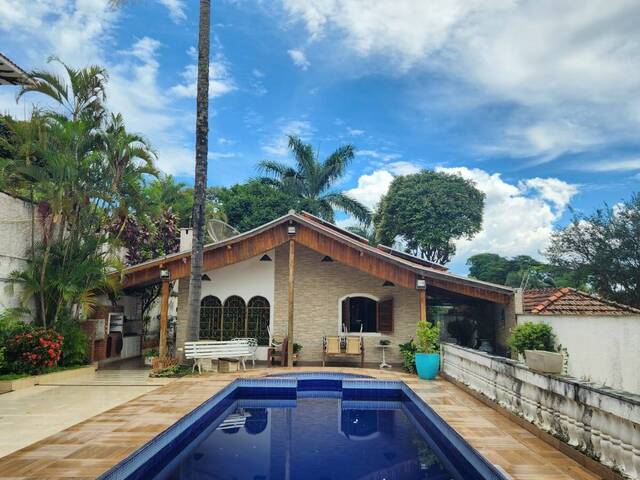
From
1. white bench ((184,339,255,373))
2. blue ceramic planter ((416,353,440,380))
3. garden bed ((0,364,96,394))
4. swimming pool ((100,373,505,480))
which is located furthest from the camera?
white bench ((184,339,255,373))

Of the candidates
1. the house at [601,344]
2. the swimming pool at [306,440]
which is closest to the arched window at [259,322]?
the swimming pool at [306,440]

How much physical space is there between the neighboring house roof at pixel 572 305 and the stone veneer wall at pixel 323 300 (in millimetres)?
3813

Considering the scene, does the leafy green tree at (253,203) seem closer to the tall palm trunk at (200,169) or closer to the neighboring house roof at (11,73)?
the tall palm trunk at (200,169)

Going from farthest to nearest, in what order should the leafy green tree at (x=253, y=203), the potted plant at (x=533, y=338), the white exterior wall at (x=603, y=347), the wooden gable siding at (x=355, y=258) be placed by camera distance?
1. the leafy green tree at (x=253, y=203)
2. the wooden gable siding at (x=355, y=258)
3. the potted plant at (x=533, y=338)
4. the white exterior wall at (x=603, y=347)

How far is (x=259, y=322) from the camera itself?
15.5 m

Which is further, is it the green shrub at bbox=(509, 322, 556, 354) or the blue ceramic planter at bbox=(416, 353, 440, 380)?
the blue ceramic planter at bbox=(416, 353, 440, 380)

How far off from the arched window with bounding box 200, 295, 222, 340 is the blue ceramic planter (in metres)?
7.05

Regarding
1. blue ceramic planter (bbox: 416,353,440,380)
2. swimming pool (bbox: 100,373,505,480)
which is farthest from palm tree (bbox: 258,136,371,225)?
swimming pool (bbox: 100,373,505,480)

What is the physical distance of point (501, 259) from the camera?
151 ft

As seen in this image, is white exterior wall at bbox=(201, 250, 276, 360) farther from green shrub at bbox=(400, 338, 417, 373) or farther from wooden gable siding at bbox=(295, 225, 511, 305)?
green shrub at bbox=(400, 338, 417, 373)

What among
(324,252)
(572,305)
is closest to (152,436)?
(324,252)

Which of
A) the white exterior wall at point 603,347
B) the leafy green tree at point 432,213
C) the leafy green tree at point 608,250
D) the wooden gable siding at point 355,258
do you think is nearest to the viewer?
the white exterior wall at point 603,347

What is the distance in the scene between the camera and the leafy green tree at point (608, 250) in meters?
17.6

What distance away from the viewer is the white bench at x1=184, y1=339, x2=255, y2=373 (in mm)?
11773
